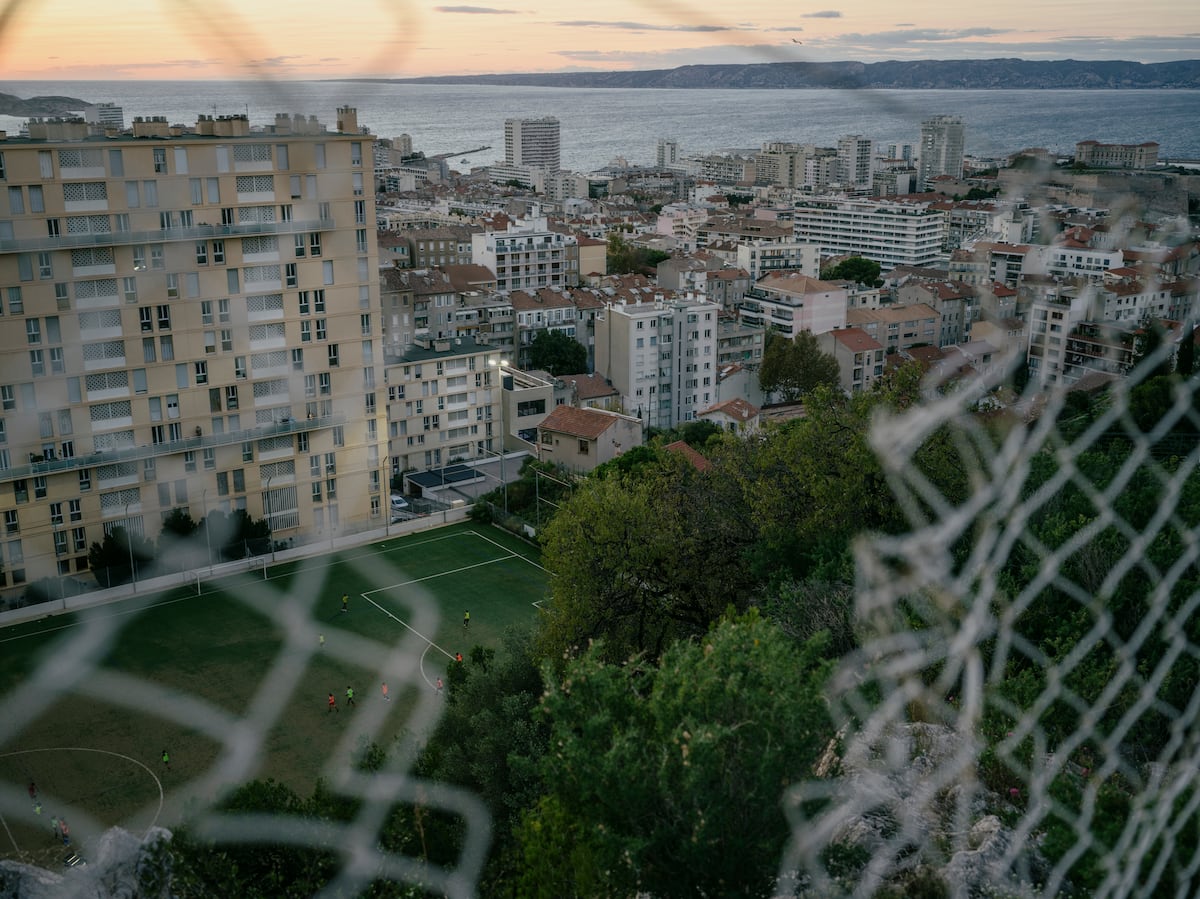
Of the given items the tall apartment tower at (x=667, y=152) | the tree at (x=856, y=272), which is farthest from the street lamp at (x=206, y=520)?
the tall apartment tower at (x=667, y=152)

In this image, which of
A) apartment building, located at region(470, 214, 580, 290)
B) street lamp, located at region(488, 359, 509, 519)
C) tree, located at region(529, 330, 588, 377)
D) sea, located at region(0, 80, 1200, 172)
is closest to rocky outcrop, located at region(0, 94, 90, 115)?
sea, located at region(0, 80, 1200, 172)

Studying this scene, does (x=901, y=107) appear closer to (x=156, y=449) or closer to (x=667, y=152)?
(x=156, y=449)

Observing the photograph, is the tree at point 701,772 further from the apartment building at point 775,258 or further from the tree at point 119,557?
the apartment building at point 775,258

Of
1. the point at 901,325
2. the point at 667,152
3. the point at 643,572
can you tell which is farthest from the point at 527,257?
the point at 667,152

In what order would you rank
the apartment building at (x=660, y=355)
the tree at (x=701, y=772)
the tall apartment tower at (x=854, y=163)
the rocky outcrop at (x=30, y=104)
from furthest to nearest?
the tall apartment tower at (x=854, y=163) < the apartment building at (x=660, y=355) < the rocky outcrop at (x=30, y=104) < the tree at (x=701, y=772)

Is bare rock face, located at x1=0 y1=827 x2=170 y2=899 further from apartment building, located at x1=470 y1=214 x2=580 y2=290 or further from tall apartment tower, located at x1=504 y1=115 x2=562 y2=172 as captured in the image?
tall apartment tower, located at x1=504 y1=115 x2=562 y2=172

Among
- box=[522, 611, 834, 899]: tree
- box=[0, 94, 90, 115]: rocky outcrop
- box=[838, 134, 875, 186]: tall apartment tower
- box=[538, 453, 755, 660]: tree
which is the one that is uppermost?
box=[0, 94, 90, 115]: rocky outcrop
